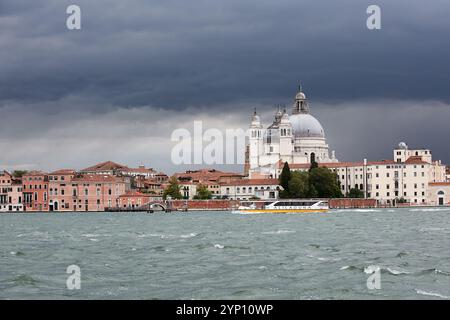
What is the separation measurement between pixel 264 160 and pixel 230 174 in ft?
23.2

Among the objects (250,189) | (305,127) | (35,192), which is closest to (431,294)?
(35,192)

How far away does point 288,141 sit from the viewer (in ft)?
368

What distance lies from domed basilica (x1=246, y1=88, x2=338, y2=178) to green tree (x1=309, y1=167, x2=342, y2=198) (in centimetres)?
1645

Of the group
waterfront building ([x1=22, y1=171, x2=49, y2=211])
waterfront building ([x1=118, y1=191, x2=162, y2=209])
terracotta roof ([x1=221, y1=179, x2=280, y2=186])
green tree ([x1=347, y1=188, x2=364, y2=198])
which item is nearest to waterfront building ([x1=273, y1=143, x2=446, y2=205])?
green tree ([x1=347, y1=188, x2=364, y2=198])

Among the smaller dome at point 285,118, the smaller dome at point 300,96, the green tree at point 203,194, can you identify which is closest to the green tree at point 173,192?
the green tree at point 203,194

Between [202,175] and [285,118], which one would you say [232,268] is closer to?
[285,118]

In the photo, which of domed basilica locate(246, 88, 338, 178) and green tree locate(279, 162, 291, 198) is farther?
domed basilica locate(246, 88, 338, 178)

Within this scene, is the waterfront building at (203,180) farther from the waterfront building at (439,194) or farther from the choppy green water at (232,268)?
the choppy green water at (232,268)

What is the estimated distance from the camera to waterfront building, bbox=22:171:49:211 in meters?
100

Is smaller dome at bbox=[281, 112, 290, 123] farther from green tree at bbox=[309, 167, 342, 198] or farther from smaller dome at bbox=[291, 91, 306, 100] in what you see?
green tree at bbox=[309, 167, 342, 198]

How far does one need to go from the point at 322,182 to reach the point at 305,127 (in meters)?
22.3

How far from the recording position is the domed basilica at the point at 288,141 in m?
112
